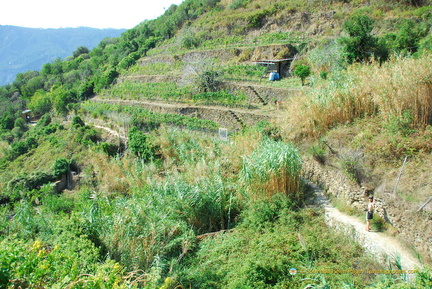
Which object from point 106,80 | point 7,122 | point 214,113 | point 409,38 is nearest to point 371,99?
point 409,38

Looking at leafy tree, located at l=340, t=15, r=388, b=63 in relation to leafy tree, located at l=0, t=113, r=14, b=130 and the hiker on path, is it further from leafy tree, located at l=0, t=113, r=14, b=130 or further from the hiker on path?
leafy tree, located at l=0, t=113, r=14, b=130

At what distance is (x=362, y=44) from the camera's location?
1456cm

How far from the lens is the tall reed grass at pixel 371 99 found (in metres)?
7.92

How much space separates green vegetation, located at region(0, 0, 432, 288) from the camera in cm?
500

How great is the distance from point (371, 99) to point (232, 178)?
16.6ft

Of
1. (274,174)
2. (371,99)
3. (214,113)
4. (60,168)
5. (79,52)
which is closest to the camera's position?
(274,174)

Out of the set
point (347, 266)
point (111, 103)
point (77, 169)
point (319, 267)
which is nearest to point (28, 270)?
point (319, 267)

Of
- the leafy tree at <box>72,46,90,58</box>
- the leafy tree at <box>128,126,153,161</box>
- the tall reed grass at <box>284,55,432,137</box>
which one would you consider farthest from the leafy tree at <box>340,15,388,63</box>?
the leafy tree at <box>72,46,90,58</box>

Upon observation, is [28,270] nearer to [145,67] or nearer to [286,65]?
[286,65]

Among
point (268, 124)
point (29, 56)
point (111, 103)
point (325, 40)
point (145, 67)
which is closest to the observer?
point (268, 124)

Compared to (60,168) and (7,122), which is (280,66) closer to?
(60,168)

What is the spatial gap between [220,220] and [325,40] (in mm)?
15738

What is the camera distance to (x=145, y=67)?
30.9 m

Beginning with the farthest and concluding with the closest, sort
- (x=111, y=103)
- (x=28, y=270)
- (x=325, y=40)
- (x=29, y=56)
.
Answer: (x=29, y=56) → (x=111, y=103) → (x=325, y=40) → (x=28, y=270)
